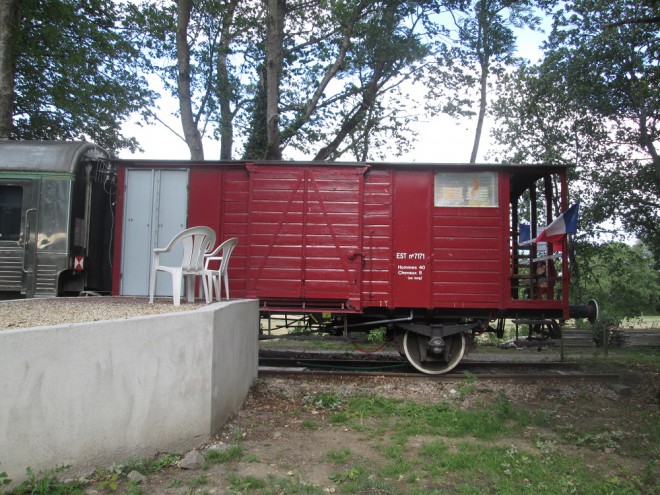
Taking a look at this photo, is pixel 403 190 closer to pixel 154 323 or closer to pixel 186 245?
pixel 186 245

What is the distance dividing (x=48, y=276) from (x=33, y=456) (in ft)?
Result: 15.2

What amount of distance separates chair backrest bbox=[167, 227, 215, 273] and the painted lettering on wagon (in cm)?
317

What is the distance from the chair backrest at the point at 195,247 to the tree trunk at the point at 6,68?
20.4ft

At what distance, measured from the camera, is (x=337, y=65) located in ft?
47.5

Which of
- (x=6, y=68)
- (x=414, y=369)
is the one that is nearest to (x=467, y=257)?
(x=414, y=369)

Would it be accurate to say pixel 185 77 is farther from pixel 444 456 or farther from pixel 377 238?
pixel 444 456

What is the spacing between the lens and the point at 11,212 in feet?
24.2

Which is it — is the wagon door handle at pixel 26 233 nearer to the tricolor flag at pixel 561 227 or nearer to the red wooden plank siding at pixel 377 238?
the red wooden plank siding at pixel 377 238

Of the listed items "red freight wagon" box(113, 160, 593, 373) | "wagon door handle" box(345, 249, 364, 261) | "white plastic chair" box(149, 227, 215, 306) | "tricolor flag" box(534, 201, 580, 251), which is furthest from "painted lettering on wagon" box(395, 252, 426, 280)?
"white plastic chair" box(149, 227, 215, 306)

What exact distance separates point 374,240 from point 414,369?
2.25 m

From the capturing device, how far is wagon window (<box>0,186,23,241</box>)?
290 inches

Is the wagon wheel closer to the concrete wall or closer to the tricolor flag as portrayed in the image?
the tricolor flag

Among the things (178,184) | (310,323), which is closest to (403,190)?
(310,323)

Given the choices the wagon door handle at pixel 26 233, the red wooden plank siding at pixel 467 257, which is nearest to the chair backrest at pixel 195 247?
the wagon door handle at pixel 26 233
